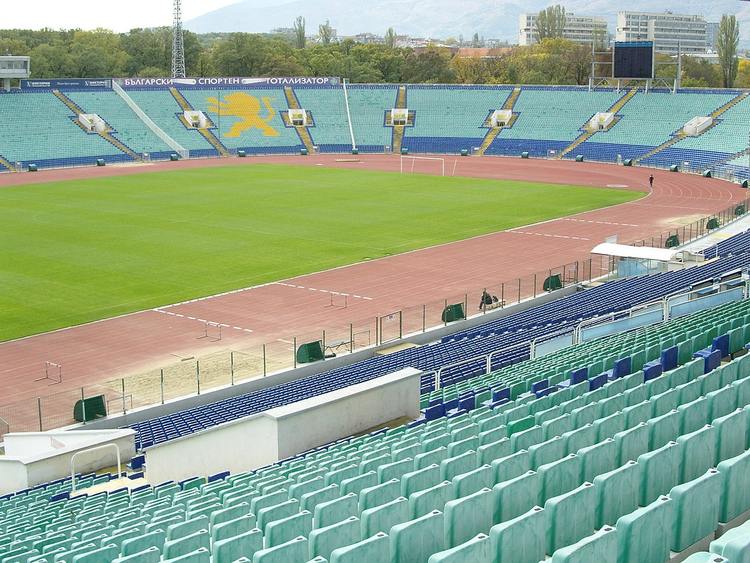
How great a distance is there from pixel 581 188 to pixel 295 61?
2860 inches

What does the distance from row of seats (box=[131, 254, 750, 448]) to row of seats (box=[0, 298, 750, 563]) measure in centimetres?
685

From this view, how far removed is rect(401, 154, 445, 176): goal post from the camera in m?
84.8

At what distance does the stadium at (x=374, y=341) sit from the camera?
8.45 metres

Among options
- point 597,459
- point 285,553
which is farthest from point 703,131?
point 285,553

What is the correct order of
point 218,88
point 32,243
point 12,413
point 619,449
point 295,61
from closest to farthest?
1. point 619,449
2. point 12,413
3. point 32,243
4. point 218,88
5. point 295,61

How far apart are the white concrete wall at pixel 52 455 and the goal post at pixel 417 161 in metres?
62.8

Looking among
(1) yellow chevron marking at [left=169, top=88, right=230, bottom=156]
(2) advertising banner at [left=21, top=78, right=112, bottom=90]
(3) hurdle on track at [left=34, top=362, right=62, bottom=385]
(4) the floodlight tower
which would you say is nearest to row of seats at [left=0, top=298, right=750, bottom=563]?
(3) hurdle on track at [left=34, top=362, right=62, bottom=385]

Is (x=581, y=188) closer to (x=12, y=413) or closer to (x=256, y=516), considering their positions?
(x=12, y=413)

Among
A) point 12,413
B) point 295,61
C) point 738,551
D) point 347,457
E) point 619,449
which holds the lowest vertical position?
point 12,413

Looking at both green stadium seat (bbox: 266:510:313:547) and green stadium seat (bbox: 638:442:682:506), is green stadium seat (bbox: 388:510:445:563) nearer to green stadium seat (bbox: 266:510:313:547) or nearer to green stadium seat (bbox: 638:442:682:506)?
green stadium seat (bbox: 638:442:682:506)

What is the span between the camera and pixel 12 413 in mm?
26234

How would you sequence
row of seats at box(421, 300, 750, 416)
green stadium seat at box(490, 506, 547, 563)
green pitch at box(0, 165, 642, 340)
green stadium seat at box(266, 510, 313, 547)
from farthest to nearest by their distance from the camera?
green pitch at box(0, 165, 642, 340) → row of seats at box(421, 300, 750, 416) → green stadium seat at box(266, 510, 313, 547) → green stadium seat at box(490, 506, 547, 563)

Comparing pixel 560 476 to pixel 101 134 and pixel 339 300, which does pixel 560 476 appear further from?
pixel 101 134

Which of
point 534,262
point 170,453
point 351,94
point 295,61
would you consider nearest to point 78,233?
point 534,262
